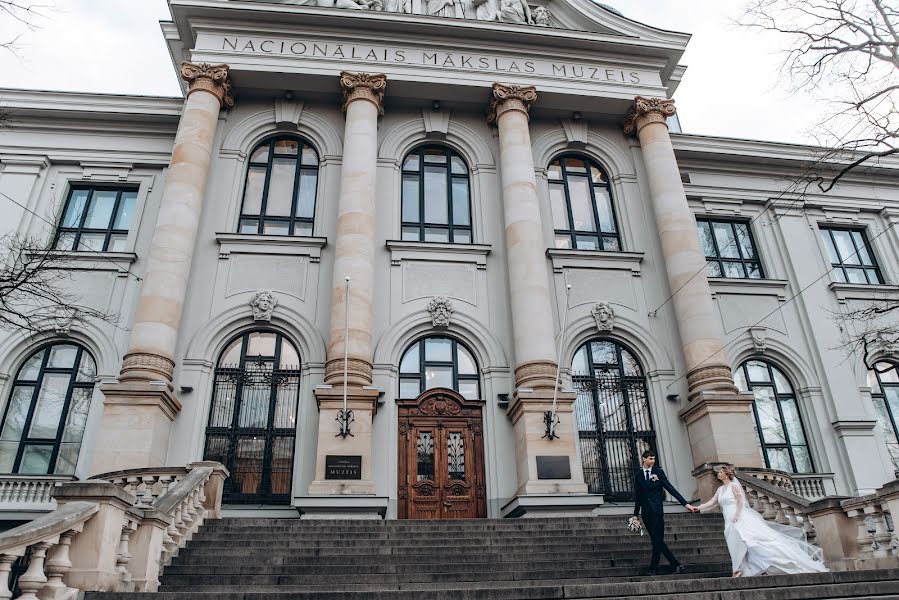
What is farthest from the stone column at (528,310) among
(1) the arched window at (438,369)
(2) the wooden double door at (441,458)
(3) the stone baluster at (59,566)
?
(3) the stone baluster at (59,566)

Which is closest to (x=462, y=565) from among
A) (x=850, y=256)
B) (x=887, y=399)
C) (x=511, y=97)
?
(x=511, y=97)

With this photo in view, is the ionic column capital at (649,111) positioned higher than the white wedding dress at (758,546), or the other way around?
the ionic column capital at (649,111)

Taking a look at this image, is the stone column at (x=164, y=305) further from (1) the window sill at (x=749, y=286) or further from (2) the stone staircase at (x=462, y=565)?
(1) the window sill at (x=749, y=286)

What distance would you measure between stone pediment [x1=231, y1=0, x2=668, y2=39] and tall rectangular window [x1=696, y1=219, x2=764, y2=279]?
6084mm

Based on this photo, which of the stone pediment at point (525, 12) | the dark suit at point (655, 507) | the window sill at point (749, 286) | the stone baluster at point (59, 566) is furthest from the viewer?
the stone pediment at point (525, 12)

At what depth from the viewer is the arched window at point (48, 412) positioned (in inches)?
576

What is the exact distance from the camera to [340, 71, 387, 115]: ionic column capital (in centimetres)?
1759

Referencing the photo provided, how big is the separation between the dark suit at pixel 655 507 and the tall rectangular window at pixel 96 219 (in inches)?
569

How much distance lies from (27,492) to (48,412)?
2024 millimetres

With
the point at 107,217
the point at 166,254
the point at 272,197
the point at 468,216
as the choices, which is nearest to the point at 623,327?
the point at 468,216

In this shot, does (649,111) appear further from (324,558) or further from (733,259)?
(324,558)

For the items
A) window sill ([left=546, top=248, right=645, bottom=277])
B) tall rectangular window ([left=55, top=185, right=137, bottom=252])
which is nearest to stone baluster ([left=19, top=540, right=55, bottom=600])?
tall rectangular window ([left=55, top=185, right=137, bottom=252])

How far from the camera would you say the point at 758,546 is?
25.2 ft

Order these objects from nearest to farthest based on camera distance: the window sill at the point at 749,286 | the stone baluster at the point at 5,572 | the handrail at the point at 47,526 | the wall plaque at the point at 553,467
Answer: the stone baluster at the point at 5,572, the handrail at the point at 47,526, the wall plaque at the point at 553,467, the window sill at the point at 749,286
